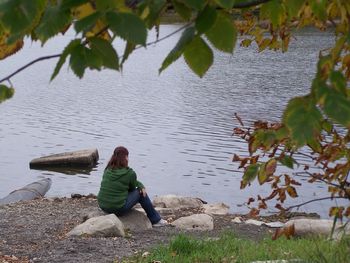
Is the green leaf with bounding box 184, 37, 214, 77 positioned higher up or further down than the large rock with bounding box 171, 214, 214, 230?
higher up

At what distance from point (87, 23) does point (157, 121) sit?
23591 mm

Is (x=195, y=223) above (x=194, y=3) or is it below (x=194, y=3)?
below

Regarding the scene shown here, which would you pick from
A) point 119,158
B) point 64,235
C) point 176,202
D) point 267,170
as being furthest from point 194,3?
point 176,202

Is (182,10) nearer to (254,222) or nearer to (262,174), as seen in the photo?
(262,174)

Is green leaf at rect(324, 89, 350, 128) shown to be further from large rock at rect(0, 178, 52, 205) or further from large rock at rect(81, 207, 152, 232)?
large rock at rect(0, 178, 52, 205)

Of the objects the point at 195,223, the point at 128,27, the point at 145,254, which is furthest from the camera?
the point at 195,223

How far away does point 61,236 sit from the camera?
31.7 ft

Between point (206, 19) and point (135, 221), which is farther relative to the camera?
point (135, 221)

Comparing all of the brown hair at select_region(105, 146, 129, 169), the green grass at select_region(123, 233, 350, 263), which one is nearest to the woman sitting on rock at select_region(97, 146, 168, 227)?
the brown hair at select_region(105, 146, 129, 169)

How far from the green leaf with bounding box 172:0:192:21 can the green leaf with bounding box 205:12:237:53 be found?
96 mm

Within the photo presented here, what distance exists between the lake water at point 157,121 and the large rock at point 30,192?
327 millimetres

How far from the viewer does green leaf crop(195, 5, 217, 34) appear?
190cm

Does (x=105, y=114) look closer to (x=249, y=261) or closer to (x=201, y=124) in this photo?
(x=201, y=124)

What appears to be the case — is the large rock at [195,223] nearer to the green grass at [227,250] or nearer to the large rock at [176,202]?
the green grass at [227,250]
